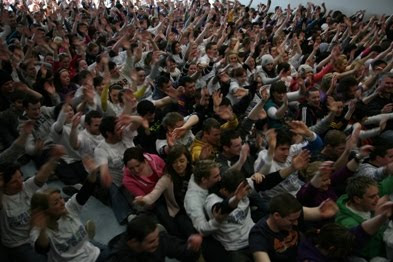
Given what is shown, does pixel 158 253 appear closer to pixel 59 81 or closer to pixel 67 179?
pixel 67 179

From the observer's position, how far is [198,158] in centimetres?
286

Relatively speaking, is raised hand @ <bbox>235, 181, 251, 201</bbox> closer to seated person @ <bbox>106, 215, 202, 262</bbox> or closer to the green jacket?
seated person @ <bbox>106, 215, 202, 262</bbox>

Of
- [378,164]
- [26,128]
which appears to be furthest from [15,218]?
[378,164]

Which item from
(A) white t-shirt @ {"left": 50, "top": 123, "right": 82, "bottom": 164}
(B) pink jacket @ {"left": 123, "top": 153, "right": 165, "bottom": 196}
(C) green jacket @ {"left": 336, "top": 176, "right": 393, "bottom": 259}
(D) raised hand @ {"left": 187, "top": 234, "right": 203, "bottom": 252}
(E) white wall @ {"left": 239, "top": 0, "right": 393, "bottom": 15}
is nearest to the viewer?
(D) raised hand @ {"left": 187, "top": 234, "right": 203, "bottom": 252}

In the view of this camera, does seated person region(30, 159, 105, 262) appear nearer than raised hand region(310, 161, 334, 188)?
Yes

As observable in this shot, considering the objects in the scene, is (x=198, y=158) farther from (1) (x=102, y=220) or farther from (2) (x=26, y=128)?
(2) (x=26, y=128)

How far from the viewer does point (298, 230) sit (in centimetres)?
209

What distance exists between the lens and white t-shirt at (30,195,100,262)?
201cm

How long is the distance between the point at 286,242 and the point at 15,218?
62.8 inches

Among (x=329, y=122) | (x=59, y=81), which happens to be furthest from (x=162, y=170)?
(x=59, y=81)

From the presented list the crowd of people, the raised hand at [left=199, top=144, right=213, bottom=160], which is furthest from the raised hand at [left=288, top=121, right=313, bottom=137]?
the raised hand at [left=199, top=144, right=213, bottom=160]

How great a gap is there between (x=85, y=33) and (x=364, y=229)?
5.96 metres

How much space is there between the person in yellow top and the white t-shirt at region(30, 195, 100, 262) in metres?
1.04

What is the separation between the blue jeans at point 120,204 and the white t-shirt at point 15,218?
2.44 feet
